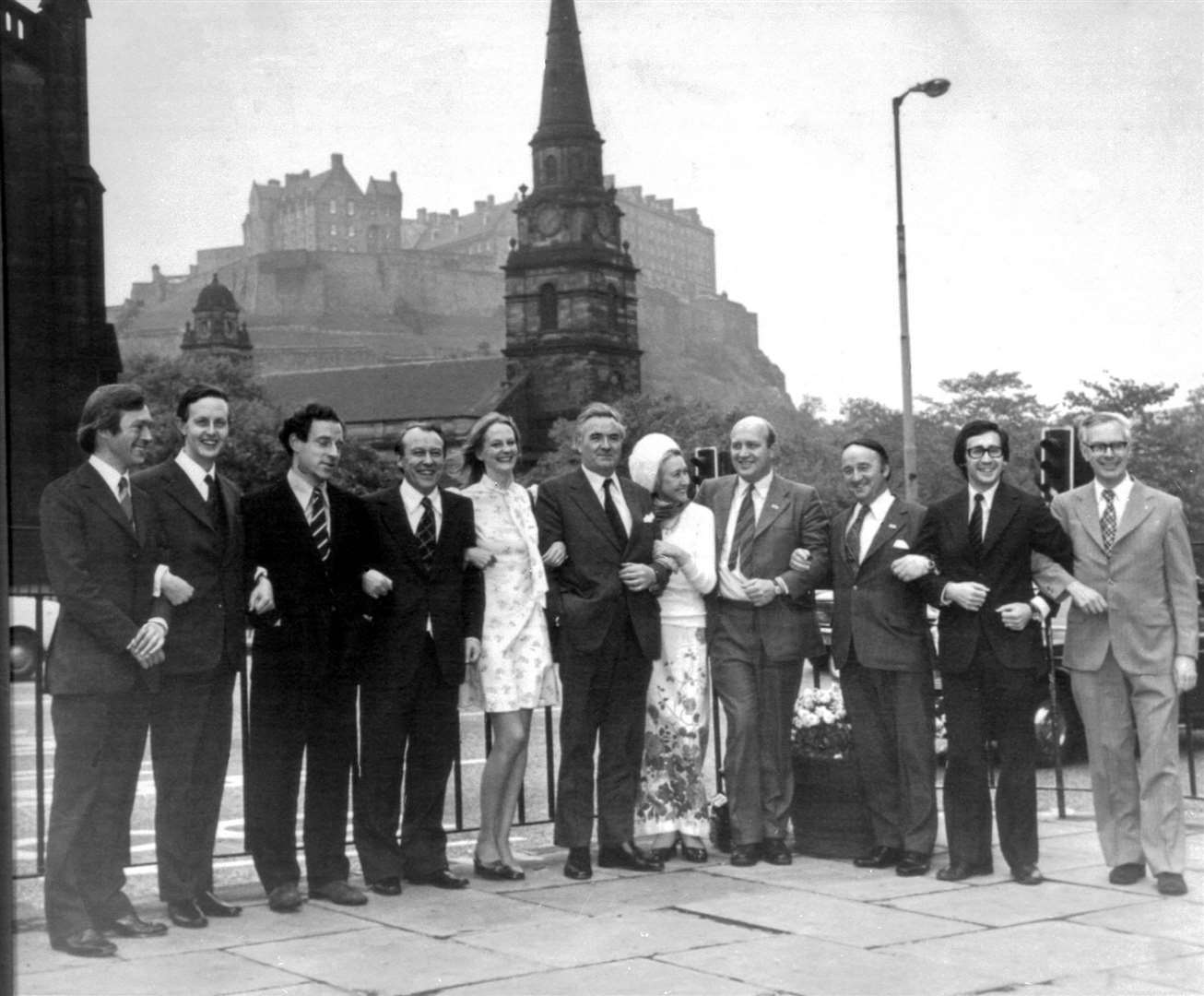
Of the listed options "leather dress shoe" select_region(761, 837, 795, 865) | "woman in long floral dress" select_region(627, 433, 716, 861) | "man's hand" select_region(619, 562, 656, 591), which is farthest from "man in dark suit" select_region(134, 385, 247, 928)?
"leather dress shoe" select_region(761, 837, 795, 865)

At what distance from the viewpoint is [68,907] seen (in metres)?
4.98

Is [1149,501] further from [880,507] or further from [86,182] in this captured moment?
[86,182]

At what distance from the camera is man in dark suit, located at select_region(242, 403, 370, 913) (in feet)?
18.7

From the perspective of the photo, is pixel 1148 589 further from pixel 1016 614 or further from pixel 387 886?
pixel 387 886

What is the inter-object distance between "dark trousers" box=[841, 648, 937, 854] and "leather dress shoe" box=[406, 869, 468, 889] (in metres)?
1.87

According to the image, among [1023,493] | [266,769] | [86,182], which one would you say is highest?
[86,182]

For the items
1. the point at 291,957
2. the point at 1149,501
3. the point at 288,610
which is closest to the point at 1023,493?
the point at 1149,501

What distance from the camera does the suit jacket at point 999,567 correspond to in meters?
6.36

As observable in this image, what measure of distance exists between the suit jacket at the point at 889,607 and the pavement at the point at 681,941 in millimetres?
946

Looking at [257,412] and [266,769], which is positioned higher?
[257,412]

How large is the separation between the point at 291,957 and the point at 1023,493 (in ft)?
11.4

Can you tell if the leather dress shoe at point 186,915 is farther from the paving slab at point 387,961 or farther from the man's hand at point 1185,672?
the man's hand at point 1185,672

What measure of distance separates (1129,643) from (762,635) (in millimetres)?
1561

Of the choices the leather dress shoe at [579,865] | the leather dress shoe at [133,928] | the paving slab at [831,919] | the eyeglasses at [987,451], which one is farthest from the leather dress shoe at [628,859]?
the eyeglasses at [987,451]
